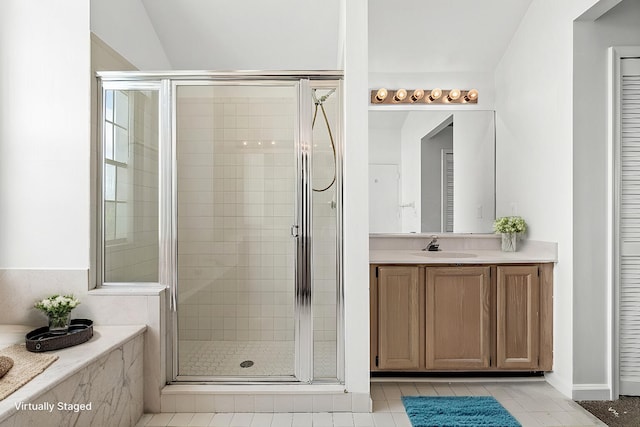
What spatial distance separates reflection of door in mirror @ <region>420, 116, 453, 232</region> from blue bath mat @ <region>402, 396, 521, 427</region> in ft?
4.46

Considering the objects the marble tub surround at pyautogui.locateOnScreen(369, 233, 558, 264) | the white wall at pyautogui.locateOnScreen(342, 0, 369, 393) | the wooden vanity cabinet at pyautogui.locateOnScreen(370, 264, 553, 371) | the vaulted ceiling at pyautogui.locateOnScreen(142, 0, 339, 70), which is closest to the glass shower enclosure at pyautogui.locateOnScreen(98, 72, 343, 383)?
the white wall at pyautogui.locateOnScreen(342, 0, 369, 393)

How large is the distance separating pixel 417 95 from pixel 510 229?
1305mm

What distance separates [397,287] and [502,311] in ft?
2.43

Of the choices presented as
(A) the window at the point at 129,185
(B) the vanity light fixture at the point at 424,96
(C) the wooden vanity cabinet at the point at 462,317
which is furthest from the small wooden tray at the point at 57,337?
(B) the vanity light fixture at the point at 424,96

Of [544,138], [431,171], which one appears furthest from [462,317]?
[544,138]

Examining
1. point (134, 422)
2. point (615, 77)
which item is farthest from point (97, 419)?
point (615, 77)

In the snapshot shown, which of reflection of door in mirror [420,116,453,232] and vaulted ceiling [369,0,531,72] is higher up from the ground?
vaulted ceiling [369,0,531,72]

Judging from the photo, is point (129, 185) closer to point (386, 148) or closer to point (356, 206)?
point (356, 206)

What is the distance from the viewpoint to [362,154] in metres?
2.42

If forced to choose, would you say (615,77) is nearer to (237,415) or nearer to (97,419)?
(237,415)

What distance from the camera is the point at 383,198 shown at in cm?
344

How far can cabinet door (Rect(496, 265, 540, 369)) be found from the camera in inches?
111

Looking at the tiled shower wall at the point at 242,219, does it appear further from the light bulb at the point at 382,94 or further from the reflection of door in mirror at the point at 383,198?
the light bulb at the point at 382,94

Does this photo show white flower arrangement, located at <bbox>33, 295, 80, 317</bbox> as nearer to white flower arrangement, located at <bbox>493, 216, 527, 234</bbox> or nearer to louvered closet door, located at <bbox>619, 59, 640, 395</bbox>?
white flower arrangement, located at <bbox>493, 216, 527, 234</bbox>
